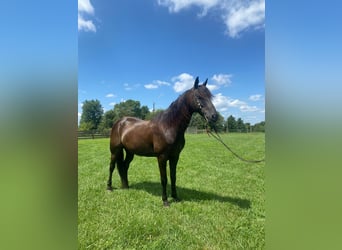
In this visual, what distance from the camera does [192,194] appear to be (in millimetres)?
3195

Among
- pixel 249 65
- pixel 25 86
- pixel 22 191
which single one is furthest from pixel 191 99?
pixel 22 191

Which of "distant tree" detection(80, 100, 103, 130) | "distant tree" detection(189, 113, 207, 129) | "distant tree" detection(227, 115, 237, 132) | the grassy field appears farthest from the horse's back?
"distant tree" detection(227, 115, 237, 132)

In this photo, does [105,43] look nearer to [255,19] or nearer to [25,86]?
[25,86]

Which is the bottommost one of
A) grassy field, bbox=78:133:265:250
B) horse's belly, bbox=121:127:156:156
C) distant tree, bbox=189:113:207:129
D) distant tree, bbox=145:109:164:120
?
grassy field, bbox=78:133:265:250

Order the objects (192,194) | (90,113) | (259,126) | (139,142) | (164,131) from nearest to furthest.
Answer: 1. (259,126)
2. (90,113)
3. (164,131)
4. (139,142)
5. (192,194)

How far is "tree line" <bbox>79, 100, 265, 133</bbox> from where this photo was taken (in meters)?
2.13

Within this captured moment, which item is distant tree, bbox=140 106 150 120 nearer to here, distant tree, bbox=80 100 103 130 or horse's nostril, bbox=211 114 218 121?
distant tree, bbox=80 100 103 130

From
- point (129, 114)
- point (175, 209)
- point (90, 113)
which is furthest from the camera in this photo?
point (129, 114)

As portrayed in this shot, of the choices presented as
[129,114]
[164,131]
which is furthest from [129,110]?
[164,131]

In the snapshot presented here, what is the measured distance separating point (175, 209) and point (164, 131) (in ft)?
3.22

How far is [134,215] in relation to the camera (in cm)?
250

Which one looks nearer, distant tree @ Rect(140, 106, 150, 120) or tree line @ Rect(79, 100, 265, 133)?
tree line @ Rect(79, 100, 265, 133)

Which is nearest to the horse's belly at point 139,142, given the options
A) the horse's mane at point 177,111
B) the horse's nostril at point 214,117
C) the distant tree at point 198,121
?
the horse's mane at point 177,111

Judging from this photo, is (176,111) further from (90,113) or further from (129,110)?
(90,113)
